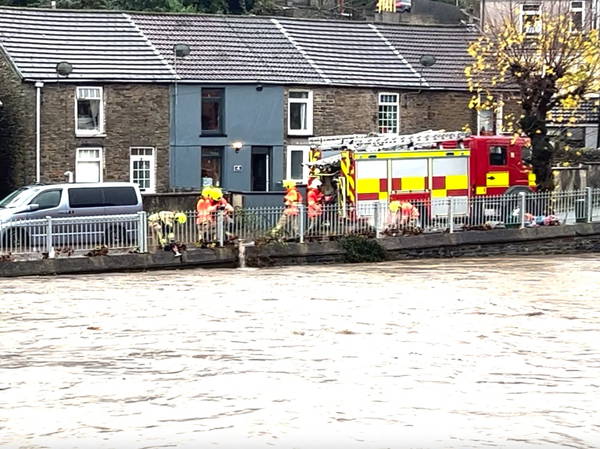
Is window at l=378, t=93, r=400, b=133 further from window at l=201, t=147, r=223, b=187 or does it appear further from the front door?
window at l=201, t=147, r=223, b=187

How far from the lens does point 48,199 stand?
34750 mm

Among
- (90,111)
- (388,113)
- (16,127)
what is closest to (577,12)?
(388,113)

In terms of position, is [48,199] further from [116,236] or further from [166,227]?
[166,227]

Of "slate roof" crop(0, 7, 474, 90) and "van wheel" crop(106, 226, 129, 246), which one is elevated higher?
"slate roof" crop(0, 7, 474, 90)

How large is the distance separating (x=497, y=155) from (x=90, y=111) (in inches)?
524

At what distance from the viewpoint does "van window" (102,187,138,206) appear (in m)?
35.4

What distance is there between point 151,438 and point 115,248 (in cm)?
1884

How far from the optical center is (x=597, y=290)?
28531mm

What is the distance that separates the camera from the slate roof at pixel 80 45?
44.0 m

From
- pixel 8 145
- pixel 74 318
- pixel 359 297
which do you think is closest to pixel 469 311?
pixel 359 297

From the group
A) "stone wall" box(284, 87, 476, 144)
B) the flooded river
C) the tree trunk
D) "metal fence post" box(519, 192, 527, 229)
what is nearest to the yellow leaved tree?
the tree trunk

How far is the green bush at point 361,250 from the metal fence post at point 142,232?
5294 millimetres

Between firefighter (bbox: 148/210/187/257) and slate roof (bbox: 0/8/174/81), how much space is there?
1233 cm

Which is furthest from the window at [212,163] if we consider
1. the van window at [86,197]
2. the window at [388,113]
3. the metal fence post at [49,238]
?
the metal fence post at [49,238]
